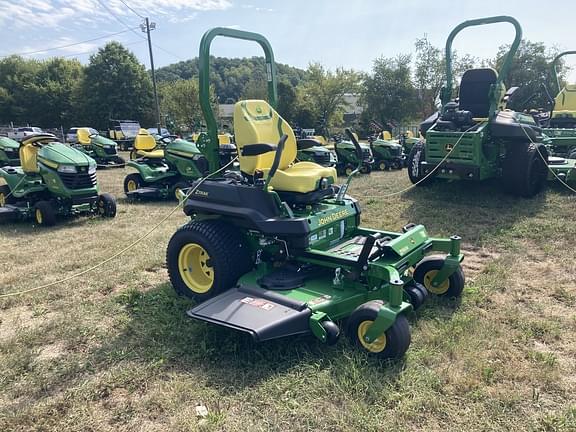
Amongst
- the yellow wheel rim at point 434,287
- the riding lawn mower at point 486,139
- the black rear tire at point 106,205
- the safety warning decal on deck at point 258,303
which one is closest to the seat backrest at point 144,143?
the black rear tire at point 106,205

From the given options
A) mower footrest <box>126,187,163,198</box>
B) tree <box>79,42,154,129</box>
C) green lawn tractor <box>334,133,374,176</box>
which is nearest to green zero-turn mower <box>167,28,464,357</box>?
mower footrest <box>126,187,163,198</box>

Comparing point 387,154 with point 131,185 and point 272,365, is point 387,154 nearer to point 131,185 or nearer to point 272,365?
point 131,185

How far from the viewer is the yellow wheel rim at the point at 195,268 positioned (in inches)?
165

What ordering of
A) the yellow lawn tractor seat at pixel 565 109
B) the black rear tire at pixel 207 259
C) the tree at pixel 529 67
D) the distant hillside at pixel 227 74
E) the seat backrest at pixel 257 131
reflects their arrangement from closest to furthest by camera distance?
the black rear tire at pixel 207 259
the seat backrest at pixel 257 131
the yellow lawn tractor seat at pixel 565 109
the tree at pixel 529 67
the distant hillside at pixel 227 74

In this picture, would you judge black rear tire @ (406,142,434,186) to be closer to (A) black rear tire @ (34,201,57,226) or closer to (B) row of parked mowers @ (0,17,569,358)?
(B) row of parked mowers @ (0,17,569,358)

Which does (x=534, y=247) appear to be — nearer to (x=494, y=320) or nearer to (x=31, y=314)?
(x=494, y=320)

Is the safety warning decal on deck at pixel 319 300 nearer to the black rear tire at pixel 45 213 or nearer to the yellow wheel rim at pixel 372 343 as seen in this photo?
the yellow wheel rim at pixel 372 343

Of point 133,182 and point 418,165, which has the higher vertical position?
point 418,165

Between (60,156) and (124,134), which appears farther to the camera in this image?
(124,134)

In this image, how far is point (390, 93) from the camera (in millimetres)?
37812

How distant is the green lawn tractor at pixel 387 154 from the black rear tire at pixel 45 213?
9.78m

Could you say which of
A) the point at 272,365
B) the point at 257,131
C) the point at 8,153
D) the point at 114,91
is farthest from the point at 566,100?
the point at 114,91

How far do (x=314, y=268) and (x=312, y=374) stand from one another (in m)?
1.18

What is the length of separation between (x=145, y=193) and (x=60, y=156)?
228 cm
